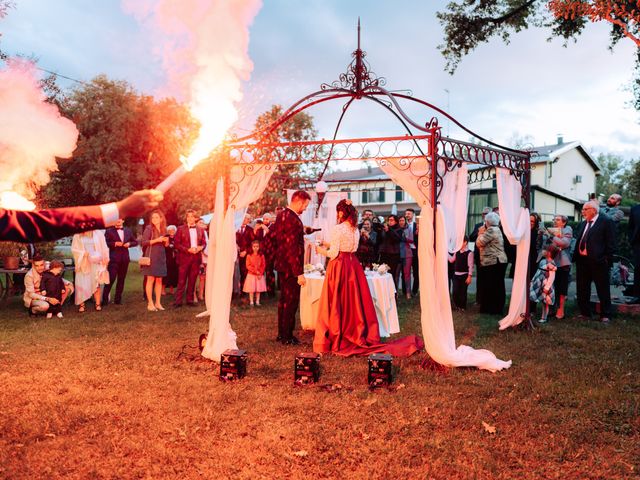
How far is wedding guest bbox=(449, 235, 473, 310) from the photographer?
10570 mm

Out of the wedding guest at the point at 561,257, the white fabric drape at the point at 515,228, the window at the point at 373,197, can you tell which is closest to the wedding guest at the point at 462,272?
the wedding guest at the point at 561,257

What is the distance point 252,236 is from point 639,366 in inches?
318

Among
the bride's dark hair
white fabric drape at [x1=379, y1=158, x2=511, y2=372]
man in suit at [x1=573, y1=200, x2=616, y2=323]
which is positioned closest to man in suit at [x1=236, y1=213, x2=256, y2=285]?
the bride's dark hair

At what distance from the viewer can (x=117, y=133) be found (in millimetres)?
22656

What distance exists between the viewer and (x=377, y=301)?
8.32 metres

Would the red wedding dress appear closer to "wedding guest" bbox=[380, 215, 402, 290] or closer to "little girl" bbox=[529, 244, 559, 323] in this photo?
"little girl" bbox=[529, 244, 559, 323]

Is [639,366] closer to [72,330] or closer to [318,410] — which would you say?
[318,410]

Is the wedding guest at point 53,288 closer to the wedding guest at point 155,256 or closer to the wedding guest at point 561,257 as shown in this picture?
the wedding guest at point 155,256

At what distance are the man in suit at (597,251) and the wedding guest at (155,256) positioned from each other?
8.63 m

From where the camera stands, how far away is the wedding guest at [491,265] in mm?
9867

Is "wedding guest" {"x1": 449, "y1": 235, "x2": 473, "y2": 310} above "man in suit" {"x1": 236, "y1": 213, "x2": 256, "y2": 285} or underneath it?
underneath

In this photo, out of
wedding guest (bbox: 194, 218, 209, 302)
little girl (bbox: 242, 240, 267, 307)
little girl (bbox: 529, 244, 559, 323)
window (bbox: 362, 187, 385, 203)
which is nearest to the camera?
little girl (bbox: 529, 244, 559, 323)

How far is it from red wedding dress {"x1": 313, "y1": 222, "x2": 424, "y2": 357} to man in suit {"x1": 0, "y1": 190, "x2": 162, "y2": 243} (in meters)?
5.12

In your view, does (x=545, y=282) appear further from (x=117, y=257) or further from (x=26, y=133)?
(x=117, y=257)
